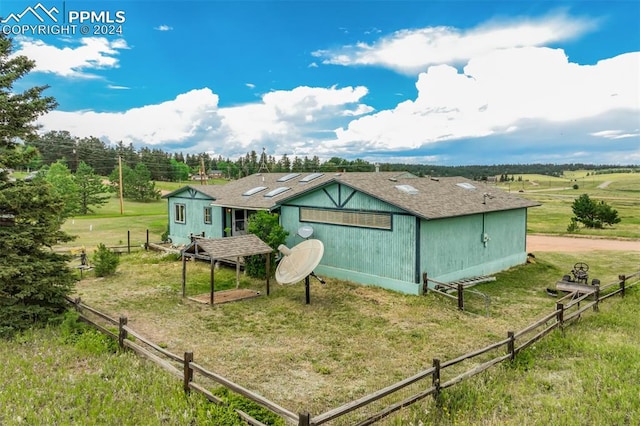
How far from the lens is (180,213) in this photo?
27.9 m

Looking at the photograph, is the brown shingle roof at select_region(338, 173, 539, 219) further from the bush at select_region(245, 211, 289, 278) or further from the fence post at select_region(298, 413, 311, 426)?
the fence post at select_region(298, 413, 311, 426)

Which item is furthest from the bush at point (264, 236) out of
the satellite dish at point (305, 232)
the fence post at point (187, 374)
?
the fence post at point (187, 374)

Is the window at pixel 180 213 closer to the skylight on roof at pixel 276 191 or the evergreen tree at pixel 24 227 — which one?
the skylight on roof at pixel 276 191

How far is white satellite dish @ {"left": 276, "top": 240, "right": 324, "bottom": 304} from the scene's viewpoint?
14.5 metres

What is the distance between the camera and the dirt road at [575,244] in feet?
92.9

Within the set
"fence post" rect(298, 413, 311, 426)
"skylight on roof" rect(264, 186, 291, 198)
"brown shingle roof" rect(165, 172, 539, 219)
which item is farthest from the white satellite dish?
"fence post" rect(298, 413, 311, 426)

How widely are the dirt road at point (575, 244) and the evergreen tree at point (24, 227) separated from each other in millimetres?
26637

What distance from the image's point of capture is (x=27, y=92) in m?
12.0

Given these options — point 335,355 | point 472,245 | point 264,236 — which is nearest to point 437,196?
point 472,245

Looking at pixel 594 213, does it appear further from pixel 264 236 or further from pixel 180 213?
pixel 180 213

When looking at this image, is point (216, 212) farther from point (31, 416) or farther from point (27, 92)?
point (31, 416)

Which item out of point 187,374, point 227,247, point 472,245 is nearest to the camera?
point 187,374

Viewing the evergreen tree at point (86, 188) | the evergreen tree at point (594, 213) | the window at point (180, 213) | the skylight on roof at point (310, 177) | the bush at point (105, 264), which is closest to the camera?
the bush at point (105, 264)

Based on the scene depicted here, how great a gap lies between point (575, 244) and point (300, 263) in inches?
977
